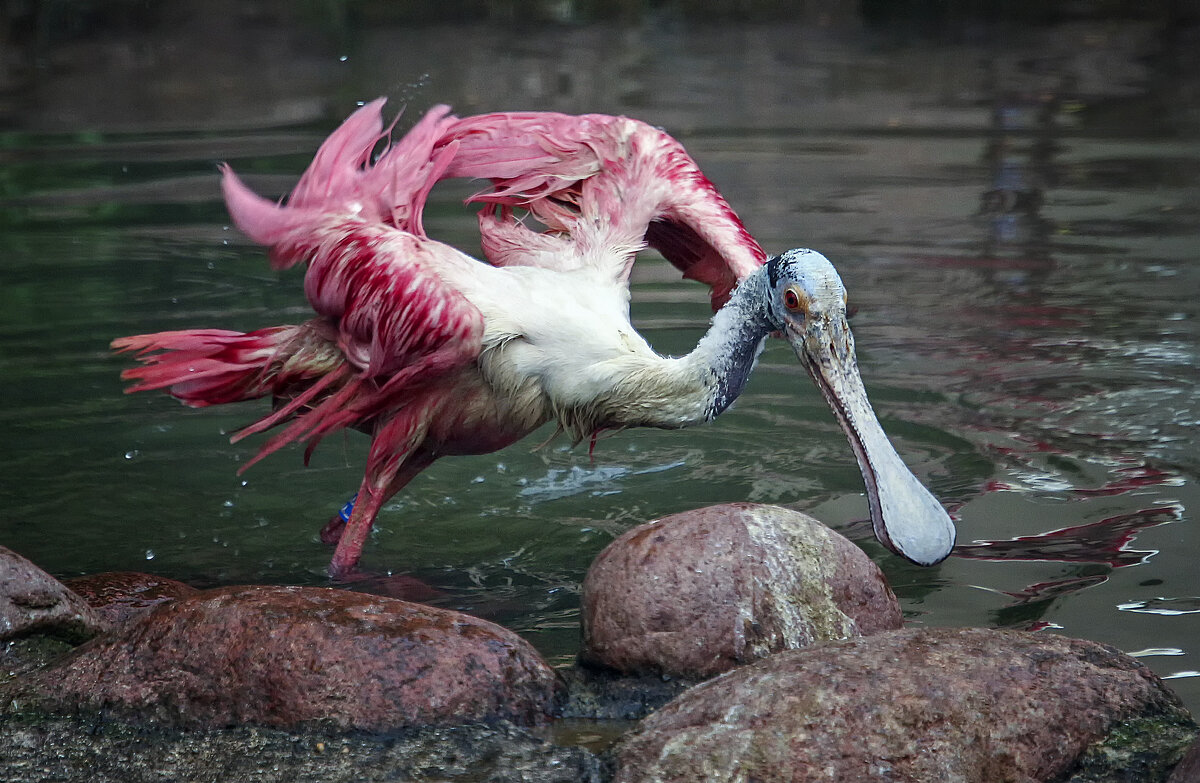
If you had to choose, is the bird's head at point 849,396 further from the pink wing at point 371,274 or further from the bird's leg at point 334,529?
the bird's leg at point 334,529

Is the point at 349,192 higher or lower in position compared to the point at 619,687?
higher

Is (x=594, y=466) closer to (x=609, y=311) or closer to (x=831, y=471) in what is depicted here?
(x=831, y=471)

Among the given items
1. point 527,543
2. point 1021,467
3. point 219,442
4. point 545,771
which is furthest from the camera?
point 219,442

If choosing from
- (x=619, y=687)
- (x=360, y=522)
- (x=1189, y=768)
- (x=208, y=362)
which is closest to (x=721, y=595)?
(x=619, y=687)

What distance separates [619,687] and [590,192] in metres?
1.57

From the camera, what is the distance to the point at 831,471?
5297 millimetres

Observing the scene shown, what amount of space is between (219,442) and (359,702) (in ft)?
8.93

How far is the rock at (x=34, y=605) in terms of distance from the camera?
373 cm

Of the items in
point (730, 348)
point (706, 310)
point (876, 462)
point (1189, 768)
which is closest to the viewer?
point (1189, 768)

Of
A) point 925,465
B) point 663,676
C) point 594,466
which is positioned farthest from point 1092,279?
point 663,676

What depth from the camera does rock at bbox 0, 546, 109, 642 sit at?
373 centimetres

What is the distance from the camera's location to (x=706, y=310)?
7.34 m

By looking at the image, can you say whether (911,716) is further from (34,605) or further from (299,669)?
(34,605)

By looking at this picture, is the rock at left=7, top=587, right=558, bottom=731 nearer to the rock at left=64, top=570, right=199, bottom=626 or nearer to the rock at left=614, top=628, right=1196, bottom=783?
the rock at left=614, top=628, right=1196, bottom=783
